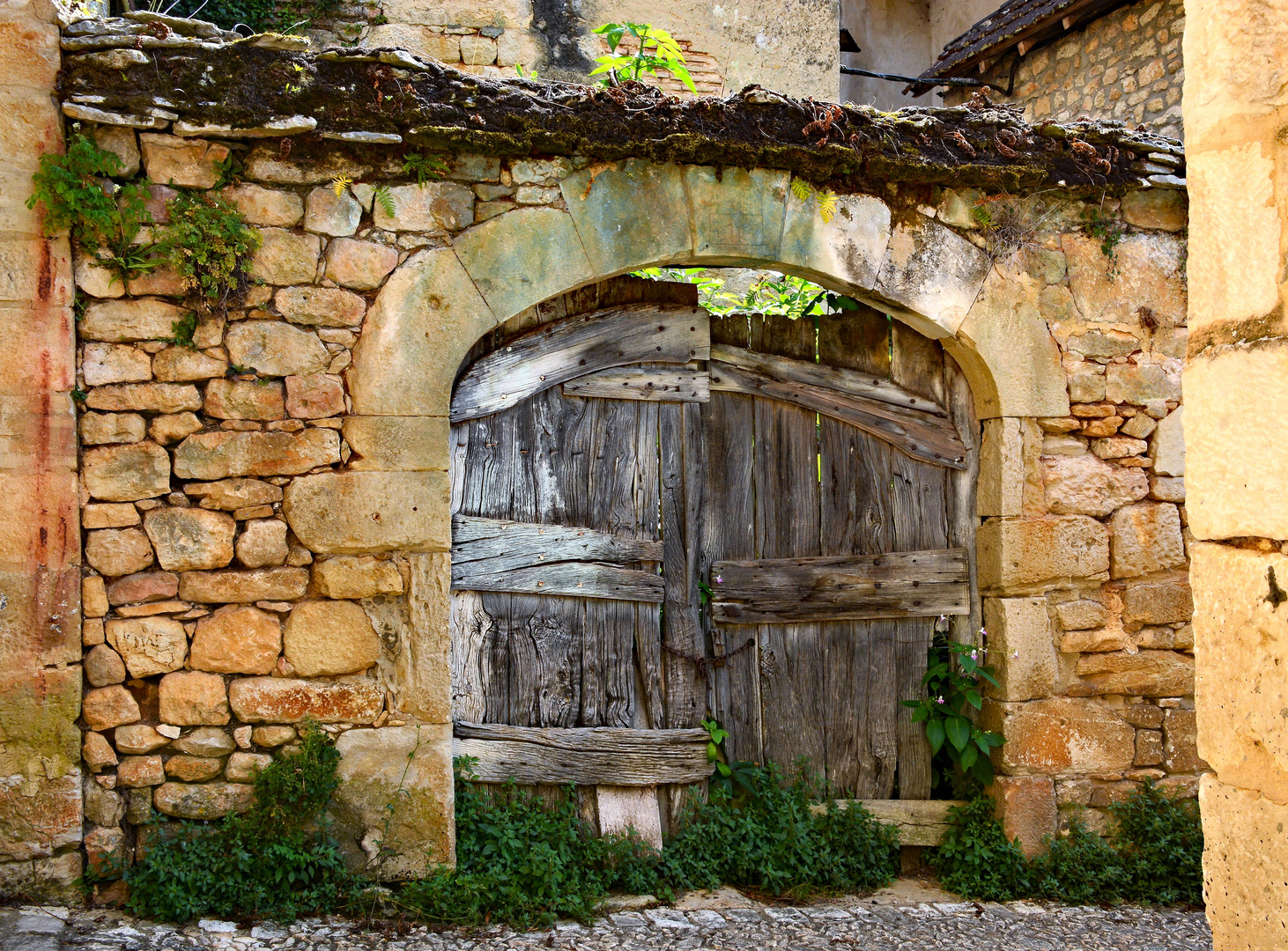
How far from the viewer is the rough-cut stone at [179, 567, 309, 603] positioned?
3074mm

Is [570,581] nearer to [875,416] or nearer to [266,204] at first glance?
[875,416]

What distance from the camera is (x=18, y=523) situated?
2.95 meters

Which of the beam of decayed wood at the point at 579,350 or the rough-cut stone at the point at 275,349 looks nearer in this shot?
the rough-cut stone at the point at 275,349

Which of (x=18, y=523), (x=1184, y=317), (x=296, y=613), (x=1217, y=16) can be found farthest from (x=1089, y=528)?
(x=18, y=523)

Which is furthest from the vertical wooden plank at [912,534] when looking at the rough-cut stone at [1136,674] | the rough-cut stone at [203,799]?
the rough-cut stone at [203,799]

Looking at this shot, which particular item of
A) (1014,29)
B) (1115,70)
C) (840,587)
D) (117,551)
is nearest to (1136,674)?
(840,587)

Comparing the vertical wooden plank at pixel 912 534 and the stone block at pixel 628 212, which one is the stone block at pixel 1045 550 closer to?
the vertical wooden plank at pixel 912 534

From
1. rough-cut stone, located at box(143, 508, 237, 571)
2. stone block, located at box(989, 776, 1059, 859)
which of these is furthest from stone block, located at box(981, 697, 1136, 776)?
rough-cut stone, located at box(143, 508, 237, 571)

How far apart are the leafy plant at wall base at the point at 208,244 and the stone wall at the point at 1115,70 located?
197 inches

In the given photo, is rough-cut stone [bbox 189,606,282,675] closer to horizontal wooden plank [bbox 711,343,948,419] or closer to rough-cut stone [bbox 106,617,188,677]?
rough-cut stone [bbox 106,617,188,677]

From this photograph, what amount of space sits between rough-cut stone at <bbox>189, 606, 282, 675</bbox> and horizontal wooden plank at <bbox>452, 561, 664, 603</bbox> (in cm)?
65

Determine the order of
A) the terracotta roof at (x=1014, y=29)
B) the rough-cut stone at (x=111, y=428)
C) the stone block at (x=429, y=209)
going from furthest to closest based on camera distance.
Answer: the terracotta roof at (x=1014, y=29) → the stone block at (x=429, y=209) → the rough-cut stone at (x=111, y=428)

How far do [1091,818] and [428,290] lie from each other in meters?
3.22

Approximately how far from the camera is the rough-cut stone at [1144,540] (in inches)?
152
